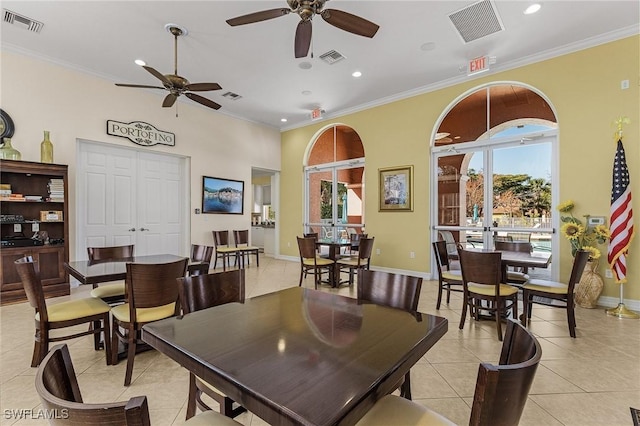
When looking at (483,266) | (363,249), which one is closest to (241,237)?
(363,249)

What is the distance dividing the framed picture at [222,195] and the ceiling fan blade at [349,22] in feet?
16.1

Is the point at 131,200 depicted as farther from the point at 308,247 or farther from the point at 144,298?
the point at 144,298

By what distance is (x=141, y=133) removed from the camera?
577 cm

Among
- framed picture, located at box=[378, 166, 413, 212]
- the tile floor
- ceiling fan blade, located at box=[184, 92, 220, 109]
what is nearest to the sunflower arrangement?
the tile floor

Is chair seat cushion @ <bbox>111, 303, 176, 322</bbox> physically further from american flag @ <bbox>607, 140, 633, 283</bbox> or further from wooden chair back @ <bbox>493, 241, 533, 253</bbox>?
american flag @ <bbox>607, 140, 633, 283</bbox>

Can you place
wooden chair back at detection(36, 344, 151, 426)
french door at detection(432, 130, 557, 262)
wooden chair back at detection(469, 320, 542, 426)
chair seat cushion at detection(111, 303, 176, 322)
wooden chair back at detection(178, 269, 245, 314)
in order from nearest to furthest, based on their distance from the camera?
wooden chair back at detection(36, 344, 151, 426) < wooden chair back at detection(469, 320, 542, 426) < wooden chair back at detection(178, 269, 245, 314) < chair seat cushion at detection(111, 303, 176, 322) < french door at detection(432, 130, 557, 262)

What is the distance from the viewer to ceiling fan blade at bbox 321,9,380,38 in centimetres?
277

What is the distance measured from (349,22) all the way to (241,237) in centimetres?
548

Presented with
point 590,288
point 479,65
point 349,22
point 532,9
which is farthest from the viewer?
point 479,65

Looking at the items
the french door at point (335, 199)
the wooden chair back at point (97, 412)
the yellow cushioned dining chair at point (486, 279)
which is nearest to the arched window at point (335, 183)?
the french door at point (335, 199)

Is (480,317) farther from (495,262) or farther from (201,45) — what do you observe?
(201,45)

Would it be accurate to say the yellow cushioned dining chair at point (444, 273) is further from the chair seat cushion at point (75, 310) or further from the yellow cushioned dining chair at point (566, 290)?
the chair seat cushion at point (75, 310)

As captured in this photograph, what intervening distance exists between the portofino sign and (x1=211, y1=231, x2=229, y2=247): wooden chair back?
2.12 metres

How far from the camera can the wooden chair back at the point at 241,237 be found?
23.3 ft
